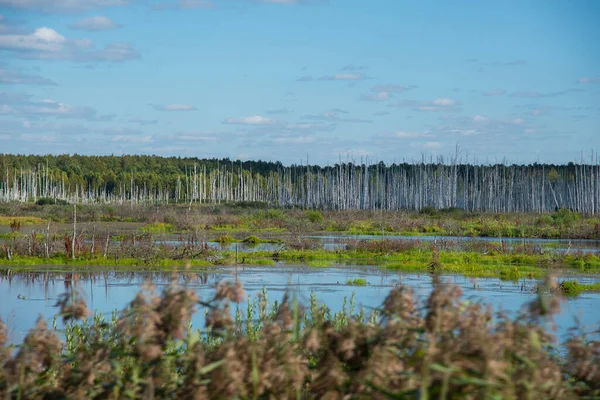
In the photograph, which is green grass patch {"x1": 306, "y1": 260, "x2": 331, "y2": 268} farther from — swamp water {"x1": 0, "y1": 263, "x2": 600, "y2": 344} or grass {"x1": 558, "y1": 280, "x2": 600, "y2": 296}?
grass {"x1": 558, "y1": 280, "x2": 600, "y2": 296}

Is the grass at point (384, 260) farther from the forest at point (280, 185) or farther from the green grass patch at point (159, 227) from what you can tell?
the forest at point (280, 185)

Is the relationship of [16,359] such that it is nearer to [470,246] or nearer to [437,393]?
[437,393]

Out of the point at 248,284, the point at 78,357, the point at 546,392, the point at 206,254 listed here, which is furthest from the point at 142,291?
the point at 206,254

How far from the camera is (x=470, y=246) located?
38.2m

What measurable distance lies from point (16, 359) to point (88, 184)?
149 meters

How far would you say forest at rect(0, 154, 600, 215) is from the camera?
120 meters

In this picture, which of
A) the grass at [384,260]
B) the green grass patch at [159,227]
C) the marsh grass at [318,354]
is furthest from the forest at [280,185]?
the marsh grass at [318,354]

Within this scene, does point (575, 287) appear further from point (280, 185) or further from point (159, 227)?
point (280, 185)

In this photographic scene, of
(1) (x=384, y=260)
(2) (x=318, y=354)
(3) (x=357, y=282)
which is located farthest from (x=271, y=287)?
(2) (x=318, y=354)

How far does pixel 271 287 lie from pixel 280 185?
342 feet

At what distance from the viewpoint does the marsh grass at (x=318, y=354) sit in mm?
3373

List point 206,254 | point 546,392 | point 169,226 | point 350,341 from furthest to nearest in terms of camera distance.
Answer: point 169,226 → point 206,254 → point 350,341 → point 546,392

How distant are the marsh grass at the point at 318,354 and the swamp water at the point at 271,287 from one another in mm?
13246

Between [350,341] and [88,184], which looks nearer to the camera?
[350,341]
